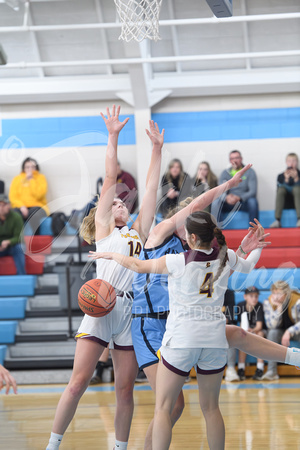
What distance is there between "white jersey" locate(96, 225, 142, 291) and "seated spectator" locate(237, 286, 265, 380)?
3549mm

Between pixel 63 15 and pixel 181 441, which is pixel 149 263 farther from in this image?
pixel 63 15

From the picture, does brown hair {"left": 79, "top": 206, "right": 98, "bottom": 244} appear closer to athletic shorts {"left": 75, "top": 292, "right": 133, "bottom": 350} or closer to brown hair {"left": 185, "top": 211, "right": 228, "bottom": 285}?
athletic shorts {"left": 75, "top": 292, "right": 133, "bottom": 350}

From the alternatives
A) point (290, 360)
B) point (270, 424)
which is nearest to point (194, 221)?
point (290, 360)

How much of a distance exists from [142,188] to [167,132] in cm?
118

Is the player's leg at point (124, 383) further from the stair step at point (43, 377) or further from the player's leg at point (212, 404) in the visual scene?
the stair step at point (43, 377)

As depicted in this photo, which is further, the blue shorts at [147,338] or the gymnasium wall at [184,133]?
the gymnasium wall at [184,133]

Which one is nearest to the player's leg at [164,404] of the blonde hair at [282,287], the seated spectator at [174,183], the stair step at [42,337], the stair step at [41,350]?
the blonde hair at [282,287]

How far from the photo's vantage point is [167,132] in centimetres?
1023

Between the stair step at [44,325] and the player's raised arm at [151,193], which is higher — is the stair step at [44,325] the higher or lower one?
the lower one

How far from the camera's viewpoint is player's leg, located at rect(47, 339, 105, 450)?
367 centimetres

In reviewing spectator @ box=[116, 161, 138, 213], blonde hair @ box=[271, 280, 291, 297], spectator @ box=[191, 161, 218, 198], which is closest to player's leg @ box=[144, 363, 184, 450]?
blonde hair @ box=[271, 280, 291, 297]

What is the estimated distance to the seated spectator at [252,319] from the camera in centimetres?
711

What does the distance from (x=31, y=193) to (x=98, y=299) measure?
6222 mm

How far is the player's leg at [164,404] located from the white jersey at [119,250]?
84 centimetres
